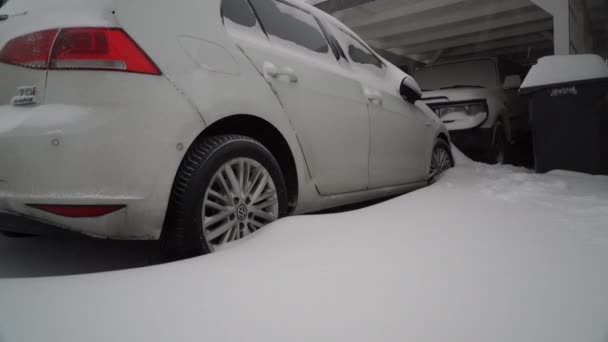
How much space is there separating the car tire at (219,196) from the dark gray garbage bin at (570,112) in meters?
3.27

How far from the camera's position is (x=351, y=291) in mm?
1163

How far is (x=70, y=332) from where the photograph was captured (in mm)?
941

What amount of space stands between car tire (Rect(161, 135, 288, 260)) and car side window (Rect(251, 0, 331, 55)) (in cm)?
75

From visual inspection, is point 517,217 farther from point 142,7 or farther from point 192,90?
point 142,7

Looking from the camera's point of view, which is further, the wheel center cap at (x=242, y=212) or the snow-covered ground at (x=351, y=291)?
the wheel center cap at (x=242, y=212)

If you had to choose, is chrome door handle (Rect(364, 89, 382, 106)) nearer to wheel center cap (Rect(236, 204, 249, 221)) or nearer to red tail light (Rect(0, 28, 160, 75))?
wheel center cap (Rect(236, 204, 249, 221))

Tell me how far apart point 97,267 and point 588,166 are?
4.20 m

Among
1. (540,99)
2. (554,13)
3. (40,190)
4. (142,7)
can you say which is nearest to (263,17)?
(142,7)

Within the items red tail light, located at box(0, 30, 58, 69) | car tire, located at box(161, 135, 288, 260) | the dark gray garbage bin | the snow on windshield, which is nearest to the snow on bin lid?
the dark gray garbage bin

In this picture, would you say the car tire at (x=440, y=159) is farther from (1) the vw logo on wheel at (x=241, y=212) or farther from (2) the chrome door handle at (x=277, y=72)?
(1) the vw logo on wheel at (x=241, y=212)

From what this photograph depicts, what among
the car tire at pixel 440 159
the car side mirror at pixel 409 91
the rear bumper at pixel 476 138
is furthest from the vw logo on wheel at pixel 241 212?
the rear bumper at pixel 476 138

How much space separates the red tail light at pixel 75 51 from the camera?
1.32 metres

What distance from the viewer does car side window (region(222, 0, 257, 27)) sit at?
1.83 metres

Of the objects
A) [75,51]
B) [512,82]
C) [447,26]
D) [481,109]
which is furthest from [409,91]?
[447,26]
